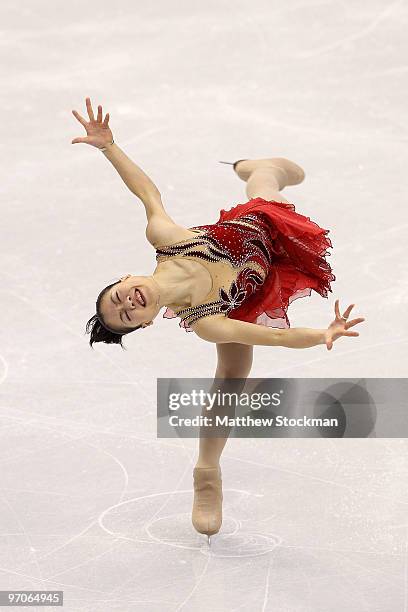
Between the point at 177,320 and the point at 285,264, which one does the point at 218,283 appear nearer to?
the point at 285,264

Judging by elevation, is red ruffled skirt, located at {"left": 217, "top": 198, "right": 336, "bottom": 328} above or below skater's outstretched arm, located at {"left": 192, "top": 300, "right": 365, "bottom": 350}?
above

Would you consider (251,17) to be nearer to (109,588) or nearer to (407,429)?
(407,429)

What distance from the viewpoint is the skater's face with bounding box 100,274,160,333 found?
380cm

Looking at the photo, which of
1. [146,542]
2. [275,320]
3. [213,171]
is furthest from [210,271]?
[213,171]

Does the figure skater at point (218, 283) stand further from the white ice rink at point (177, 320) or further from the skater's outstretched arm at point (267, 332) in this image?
the white ice rink at point (177, 320)

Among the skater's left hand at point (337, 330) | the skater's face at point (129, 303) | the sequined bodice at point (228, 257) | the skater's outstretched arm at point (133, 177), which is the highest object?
the skater's outstretched arm at point (133, 177)

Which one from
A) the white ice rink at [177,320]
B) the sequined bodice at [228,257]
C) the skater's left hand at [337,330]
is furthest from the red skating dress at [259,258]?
the white ice rink at [177,320]

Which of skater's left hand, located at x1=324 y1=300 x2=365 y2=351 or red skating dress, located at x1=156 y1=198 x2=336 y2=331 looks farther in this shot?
red skating dress, located at x1=156 y1=198 x2=336 y2=331

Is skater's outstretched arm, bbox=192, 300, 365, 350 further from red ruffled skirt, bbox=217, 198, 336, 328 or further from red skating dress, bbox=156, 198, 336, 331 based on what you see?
red ruffled skirt, bbox=217, 198, 336, 328

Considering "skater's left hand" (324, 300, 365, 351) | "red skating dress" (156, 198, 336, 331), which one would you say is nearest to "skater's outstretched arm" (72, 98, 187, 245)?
"red skating dress" (156, 198, 336, 331)

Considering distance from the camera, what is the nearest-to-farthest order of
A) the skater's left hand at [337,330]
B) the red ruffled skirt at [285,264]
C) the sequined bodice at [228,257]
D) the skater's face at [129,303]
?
the skater's left hand at [337,330]
the skater's face at [129,303]
the sequined bodice at [228,257]
the red ruffled skirt at [285,264]

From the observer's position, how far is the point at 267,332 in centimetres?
382

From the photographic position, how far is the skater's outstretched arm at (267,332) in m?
3.65

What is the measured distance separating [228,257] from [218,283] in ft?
0.37
